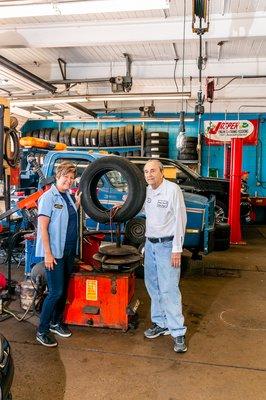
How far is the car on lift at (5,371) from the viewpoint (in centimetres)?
202

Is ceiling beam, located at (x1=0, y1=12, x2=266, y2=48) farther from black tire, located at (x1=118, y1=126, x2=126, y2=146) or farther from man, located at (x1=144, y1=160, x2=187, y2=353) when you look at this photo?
black tire, located at (x1=118, y1=126, x2=126, y2=146)

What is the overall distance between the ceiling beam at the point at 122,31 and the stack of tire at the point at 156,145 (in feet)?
21.4

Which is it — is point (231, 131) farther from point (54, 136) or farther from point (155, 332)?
point (155, 332)

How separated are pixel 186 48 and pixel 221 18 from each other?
188cm

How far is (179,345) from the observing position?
349cm

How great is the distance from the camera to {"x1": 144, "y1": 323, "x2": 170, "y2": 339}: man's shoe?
3.80 metres

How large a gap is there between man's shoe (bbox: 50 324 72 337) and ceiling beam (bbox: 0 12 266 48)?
14.7ft

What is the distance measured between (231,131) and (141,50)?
→ 6.67 m

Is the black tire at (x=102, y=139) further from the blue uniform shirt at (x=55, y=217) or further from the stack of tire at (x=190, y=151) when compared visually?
the blue uniform shirt at (x=55, y=217)

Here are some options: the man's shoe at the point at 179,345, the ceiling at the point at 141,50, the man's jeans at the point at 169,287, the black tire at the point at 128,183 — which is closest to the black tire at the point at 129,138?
the ceiling at the point at 141,50

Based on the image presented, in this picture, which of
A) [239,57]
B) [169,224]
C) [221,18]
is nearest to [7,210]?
[169,224]

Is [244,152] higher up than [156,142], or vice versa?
[156,142]

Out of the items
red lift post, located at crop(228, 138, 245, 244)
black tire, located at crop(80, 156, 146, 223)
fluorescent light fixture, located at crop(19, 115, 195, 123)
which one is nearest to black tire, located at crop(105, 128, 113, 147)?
fluorescent light fixture, located at crop(19, 115, 195, 123)

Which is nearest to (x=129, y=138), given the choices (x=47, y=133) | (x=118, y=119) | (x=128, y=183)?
(x=118, y=119)
